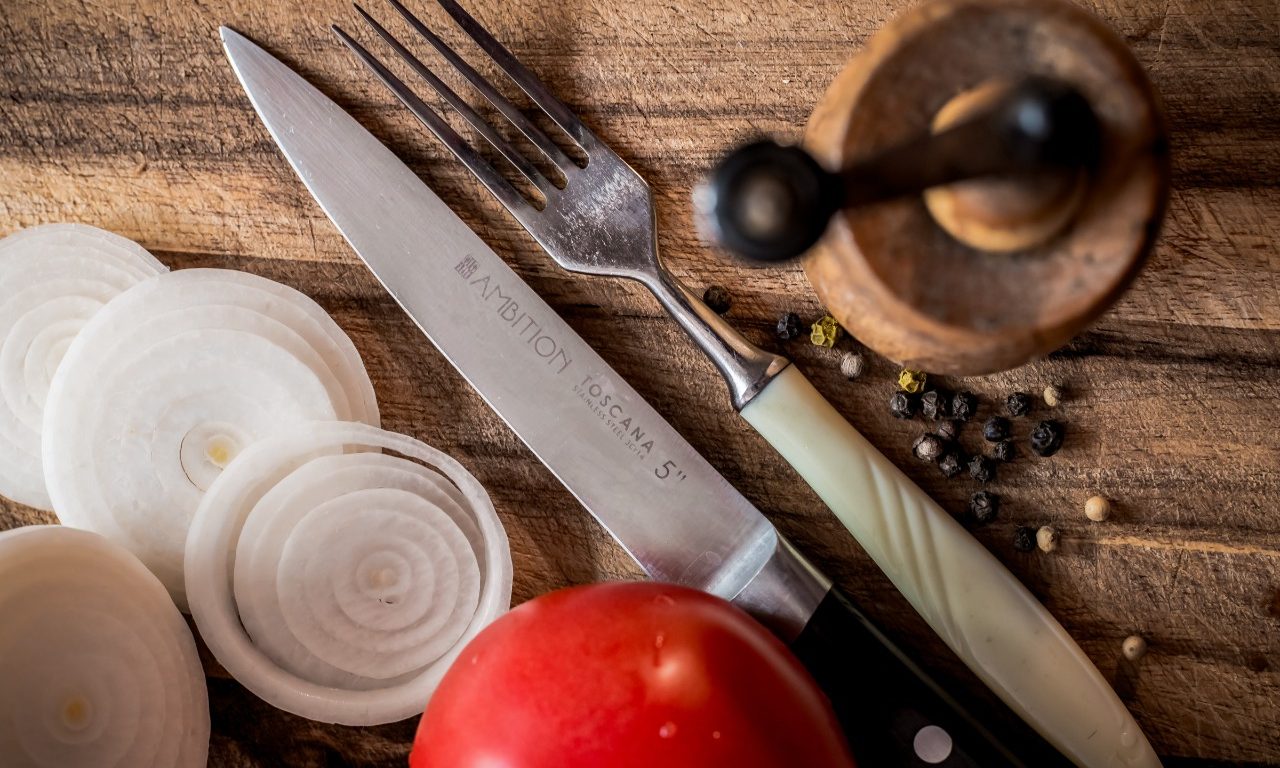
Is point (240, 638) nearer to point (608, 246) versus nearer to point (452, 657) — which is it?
point (452, 657)

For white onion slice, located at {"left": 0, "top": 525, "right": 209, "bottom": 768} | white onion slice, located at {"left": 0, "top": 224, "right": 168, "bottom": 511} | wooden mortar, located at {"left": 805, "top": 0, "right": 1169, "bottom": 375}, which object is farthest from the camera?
white onion slice, located at {"left": 0, "top": 224, "right": 168, "bottom": 511}

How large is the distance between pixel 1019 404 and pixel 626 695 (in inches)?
20.6

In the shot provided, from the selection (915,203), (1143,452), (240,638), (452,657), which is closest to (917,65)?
(915,203)

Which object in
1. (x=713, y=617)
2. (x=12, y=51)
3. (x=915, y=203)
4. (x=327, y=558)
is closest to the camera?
(x=915, y=203)

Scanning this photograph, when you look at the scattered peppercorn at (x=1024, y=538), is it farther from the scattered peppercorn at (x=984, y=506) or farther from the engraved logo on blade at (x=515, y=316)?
the engraved logo on blade at (x=515, y=316)

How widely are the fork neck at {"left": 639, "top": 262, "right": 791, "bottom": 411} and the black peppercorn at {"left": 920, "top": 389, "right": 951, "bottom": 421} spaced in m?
0.16

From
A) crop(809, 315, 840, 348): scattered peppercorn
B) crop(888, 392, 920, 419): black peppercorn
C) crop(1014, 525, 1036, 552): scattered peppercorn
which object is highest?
crop(809, 315, 840, 348): scattered peppercorn

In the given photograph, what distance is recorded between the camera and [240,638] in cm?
98

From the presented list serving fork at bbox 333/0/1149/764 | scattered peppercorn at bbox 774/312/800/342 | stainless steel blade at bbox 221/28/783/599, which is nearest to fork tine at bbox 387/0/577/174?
serving fork at bbox 333/0/1149/764

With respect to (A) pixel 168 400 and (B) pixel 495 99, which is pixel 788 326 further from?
(A) pixel 168 400

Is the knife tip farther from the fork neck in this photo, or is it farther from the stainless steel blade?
the fork neck

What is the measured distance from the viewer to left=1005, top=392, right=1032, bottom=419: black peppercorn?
1.00 m

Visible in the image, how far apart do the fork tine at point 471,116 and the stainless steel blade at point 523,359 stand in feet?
0.28

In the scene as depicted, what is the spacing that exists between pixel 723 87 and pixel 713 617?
56 cm
